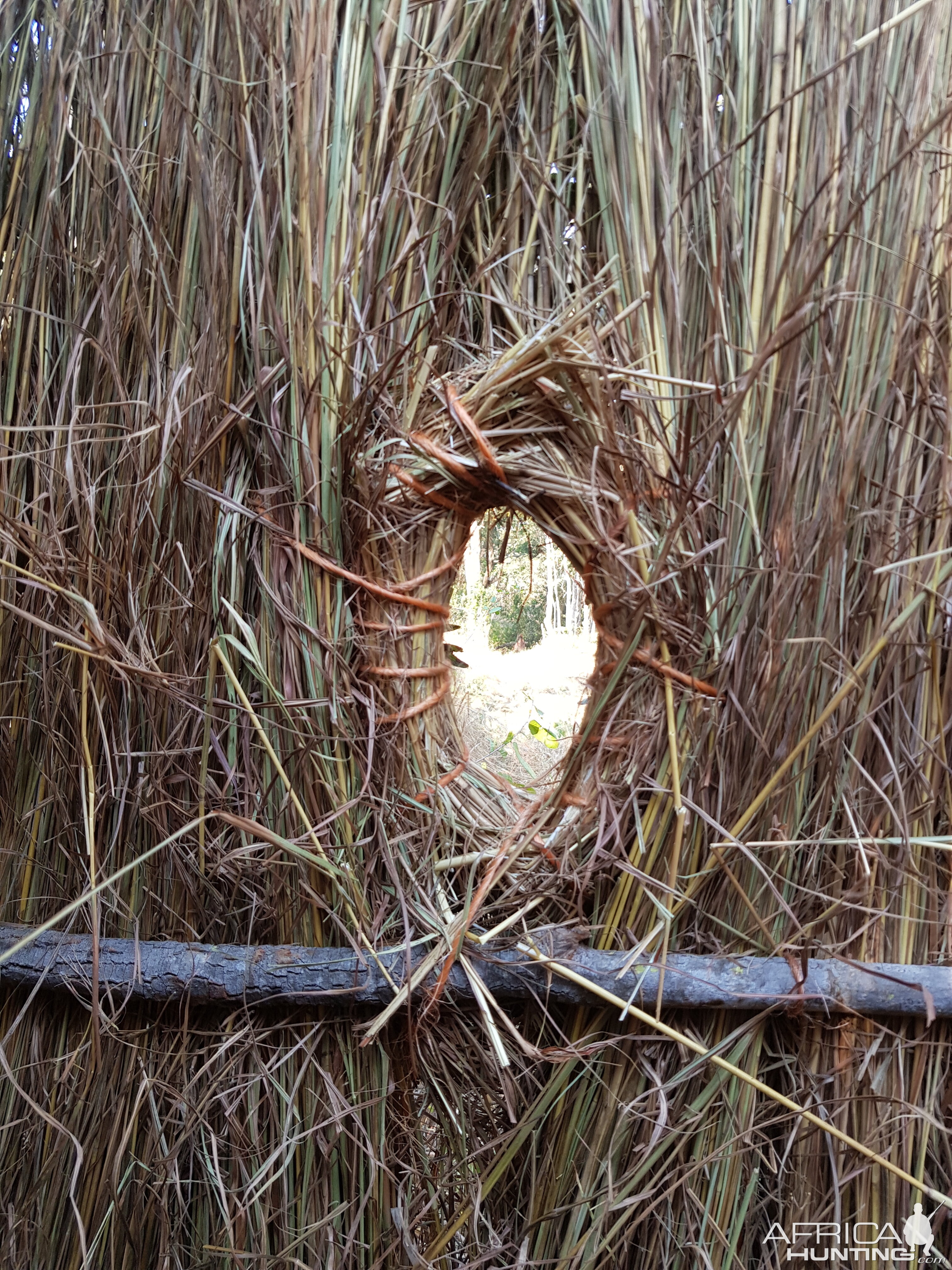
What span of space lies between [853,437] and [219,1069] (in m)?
0.90

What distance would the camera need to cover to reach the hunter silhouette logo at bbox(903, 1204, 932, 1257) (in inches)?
27.2

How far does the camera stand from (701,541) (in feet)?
2.38

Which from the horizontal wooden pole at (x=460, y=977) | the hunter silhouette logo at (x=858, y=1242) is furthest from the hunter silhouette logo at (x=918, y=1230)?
the horizontal wooden pole at (x=460, y=977)

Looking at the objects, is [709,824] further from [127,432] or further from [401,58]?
[401,58]

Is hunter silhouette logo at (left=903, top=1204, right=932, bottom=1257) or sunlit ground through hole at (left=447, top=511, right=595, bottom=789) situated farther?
sunlit ground through hole at (left=447, top=511, right=595, bottom=789)

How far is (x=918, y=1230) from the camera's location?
2.28ft

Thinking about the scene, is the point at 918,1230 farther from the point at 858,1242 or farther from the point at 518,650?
the point at 518,650

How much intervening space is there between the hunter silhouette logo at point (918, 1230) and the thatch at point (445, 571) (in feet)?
0.04

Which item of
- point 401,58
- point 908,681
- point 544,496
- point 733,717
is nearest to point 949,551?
point 908,681

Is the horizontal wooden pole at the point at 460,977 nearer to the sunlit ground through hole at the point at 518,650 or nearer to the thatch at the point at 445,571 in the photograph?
the thatch at the point at 445,571

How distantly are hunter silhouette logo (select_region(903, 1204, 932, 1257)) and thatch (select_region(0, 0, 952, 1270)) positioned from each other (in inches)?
0.4

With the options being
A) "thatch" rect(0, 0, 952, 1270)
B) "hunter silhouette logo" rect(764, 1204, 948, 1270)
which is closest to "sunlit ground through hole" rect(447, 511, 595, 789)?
"thatch" rect(0, 0, 952, 1270)

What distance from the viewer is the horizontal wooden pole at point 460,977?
684 millimetres

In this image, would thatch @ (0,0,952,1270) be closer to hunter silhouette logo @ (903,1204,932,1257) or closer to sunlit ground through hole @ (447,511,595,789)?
hunter silhouette logo @ (903,1204,932,1257)
